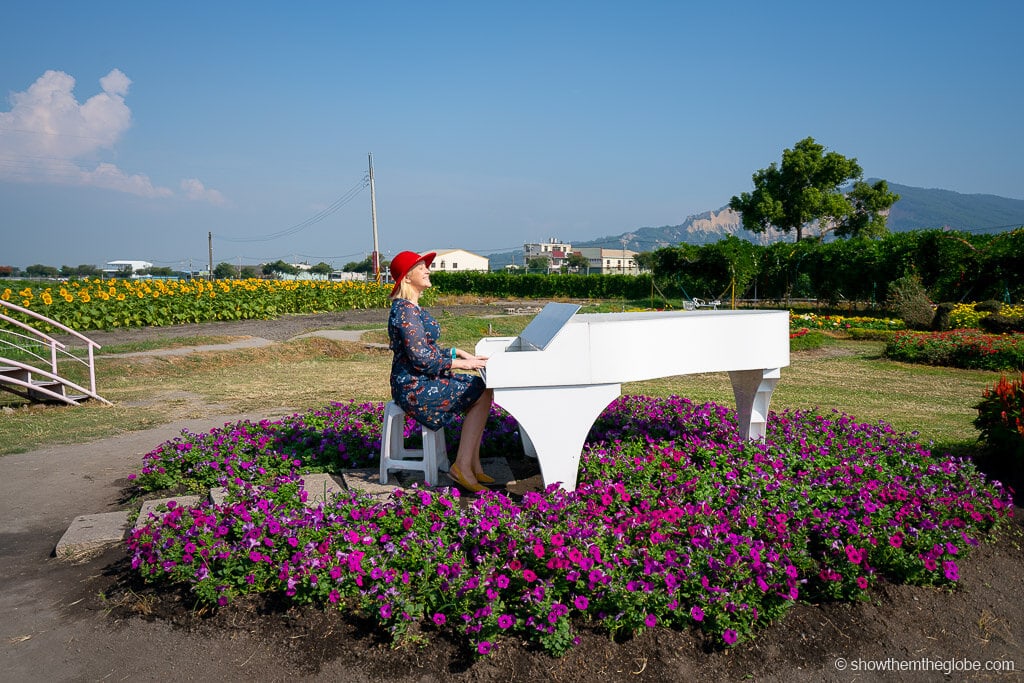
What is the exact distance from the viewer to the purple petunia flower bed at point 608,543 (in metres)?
3.27

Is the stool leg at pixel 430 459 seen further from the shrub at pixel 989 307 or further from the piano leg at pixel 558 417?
the shrub at pixel 989 307

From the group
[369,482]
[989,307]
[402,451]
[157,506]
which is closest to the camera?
[157,506]

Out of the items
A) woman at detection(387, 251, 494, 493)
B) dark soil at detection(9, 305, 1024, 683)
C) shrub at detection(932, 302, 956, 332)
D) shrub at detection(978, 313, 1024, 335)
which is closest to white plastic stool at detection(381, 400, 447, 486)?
woman at detection(387, 251, 494, 493)

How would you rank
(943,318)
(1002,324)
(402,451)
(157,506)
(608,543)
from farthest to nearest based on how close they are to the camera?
(943,318), (1002,324), (402,451), (157,506), (608,543)

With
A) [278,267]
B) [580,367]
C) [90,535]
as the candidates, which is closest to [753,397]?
[580,367]

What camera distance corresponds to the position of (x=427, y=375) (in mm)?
4809

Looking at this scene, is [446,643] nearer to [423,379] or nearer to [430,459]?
[430,459]

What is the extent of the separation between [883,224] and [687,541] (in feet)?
150

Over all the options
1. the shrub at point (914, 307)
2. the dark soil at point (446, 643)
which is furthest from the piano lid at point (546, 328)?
the shrub at point (914, 307)

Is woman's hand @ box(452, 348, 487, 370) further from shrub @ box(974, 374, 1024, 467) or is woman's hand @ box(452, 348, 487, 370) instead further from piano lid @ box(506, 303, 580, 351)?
shrub @ box(974, 374, 1024, 467)

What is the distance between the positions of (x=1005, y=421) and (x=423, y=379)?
4424mm

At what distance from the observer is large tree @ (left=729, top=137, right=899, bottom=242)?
140 ft

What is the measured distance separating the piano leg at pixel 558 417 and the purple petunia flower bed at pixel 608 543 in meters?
0.20

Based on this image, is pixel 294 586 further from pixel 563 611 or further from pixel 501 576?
pixel 563 611
